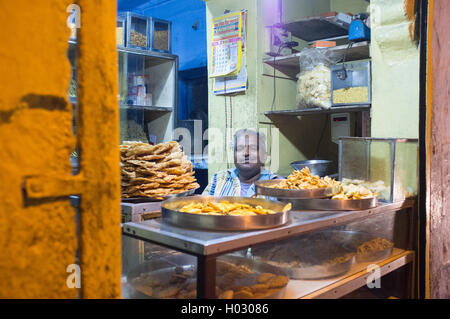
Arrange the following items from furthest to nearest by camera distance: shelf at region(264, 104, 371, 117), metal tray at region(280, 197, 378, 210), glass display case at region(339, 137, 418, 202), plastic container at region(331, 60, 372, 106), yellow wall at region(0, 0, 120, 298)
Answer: shelf at region(264, 104, 371, 117) → plastic container at region(331, 60, 372, 106) → glass display case at region(339, 137, 418, 202) → metal tray at region(280, 197, 378, 210) → yellow wall at region(0, 0, 120, 298)

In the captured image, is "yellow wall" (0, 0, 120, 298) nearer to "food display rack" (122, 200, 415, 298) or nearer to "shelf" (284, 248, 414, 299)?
"food display rack" (122, 200, 415, 298)

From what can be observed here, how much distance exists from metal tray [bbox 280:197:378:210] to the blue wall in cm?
497

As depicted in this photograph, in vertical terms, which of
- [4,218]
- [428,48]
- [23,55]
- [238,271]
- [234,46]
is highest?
[234,46]

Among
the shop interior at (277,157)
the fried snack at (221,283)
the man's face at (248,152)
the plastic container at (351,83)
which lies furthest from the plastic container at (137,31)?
the fried snack at (221,283)

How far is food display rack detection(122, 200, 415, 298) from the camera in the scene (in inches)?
49.5

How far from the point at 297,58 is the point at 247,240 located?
121 inches

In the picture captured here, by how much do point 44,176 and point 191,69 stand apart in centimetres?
620

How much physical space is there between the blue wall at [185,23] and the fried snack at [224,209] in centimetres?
520

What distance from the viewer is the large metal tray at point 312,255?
175 cm

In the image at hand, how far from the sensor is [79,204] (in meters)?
1.03

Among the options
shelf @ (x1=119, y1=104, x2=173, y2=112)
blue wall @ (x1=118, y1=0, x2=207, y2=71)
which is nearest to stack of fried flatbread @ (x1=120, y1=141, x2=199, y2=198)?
shelf @ (x1=119, y1=104, x2=173, y2=112)

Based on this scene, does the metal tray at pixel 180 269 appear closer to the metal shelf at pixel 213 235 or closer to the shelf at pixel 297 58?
the metal shelf at pixel 213 235
